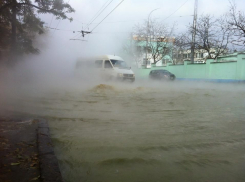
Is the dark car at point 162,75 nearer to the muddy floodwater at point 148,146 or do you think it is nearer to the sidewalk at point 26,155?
the muddy floodwater at point 148,146

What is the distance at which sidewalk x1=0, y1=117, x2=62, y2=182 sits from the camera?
227 cm

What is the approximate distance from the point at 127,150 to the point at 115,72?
11.5 meters

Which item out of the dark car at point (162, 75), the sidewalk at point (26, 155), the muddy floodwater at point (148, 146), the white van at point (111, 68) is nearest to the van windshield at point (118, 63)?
the white van at point (111, 68)

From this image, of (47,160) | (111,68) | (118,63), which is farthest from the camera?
(118,63)

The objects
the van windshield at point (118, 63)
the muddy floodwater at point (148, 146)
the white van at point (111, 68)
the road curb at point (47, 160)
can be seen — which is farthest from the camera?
the van windshield at point (118, 63)

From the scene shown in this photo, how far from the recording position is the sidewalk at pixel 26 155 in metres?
2.27

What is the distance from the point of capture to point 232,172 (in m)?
2.65

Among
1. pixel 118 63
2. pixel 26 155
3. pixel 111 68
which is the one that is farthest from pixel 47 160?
pixel 118 63

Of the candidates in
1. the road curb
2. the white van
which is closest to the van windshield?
the white van

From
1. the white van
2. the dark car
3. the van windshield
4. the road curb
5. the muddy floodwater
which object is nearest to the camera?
the road curb

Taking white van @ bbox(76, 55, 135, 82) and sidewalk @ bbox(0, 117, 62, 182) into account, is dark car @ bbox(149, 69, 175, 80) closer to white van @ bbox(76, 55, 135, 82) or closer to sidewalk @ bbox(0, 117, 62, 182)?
white van @ bbox(76, 55, 135, 82)

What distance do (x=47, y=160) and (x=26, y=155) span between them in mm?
343

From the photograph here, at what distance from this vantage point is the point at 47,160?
8.62 feet

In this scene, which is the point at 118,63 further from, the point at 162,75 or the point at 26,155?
the point at 26,155
